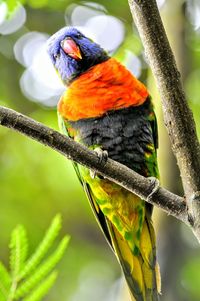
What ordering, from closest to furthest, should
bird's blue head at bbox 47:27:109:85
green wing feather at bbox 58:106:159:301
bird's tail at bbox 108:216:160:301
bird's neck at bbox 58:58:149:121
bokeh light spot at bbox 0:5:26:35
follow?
bird's tail at bbox 108:216:160:301 → green wing feather at bbox 58:106:159:301 → bird's neck at bbox 58:58:149:121 → bird's blue head at bbox 47:27:109:85 → bokeh light spot at bbox 0:5:26:35

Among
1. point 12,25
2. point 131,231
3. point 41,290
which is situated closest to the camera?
point 41,290

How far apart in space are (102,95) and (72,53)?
28.7 inches

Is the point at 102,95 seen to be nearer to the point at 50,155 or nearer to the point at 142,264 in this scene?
the point at 142,264

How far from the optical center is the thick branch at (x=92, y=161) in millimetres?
1774

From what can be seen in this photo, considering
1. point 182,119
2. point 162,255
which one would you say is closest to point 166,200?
point 182,119

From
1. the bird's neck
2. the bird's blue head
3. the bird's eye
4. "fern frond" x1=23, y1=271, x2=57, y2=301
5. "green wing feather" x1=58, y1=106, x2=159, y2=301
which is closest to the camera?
"fern frond" x1=23, y1=271, x2=57, y2=301

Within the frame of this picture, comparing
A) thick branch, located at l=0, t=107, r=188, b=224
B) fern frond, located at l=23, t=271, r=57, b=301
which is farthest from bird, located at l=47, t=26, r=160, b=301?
fern frond, located at l=23, t=271, r=57, b=301

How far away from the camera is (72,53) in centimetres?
346

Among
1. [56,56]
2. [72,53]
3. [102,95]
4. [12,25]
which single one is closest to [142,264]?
[102,95]

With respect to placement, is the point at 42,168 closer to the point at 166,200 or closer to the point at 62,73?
the point at 62,73

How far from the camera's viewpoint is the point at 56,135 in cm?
182

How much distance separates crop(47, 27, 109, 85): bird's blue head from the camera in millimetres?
3379

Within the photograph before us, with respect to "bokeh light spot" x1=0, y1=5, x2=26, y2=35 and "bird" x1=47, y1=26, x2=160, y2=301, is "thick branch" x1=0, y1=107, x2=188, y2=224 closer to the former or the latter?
"bird" x1=47, y1=26, x2=160, y2=301

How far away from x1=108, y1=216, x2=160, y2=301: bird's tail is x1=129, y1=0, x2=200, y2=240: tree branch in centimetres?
82
